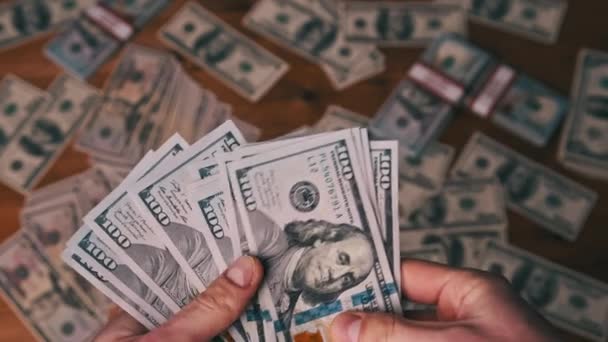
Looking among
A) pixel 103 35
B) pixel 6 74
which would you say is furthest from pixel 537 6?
pixel 6 74

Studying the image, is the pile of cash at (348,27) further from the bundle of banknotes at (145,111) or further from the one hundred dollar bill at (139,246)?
the one hundred dollar bill at (139,246)

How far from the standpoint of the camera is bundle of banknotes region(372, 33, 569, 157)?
3.98ft

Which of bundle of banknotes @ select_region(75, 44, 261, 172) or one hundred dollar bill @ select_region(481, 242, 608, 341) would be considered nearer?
one hundred dollar bill @ select_region(481, 242, 608, 341)

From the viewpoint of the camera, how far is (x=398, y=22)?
1317mm

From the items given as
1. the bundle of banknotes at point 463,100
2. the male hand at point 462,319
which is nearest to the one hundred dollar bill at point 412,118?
the bundle of banknotes at point 463,100

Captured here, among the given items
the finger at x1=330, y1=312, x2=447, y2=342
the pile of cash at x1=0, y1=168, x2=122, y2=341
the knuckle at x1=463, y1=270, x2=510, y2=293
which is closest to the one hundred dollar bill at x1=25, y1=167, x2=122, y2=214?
the pile of cash at x1=0, y1=168, x2=122, y2=341

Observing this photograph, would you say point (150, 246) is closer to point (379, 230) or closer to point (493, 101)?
point (379, 230)

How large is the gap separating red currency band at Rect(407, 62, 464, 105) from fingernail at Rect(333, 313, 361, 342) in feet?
2.15

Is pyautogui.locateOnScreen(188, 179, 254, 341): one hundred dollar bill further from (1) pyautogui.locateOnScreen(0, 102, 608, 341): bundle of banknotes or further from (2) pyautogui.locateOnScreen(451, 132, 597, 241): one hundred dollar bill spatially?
(2) pyautogui.locateOnScreen(451, 132, 597, 241): one hundred dollar bill

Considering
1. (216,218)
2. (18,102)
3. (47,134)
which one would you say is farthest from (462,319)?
(18,102)

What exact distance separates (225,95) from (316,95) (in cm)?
20

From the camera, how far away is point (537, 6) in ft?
4.33

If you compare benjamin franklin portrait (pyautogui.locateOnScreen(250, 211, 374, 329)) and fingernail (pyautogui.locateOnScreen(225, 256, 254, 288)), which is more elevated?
fingernail (pyautogui.locateOnScreen(225, 256, 254, 288))

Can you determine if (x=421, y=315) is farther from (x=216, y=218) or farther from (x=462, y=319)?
(x=216, y=218)
